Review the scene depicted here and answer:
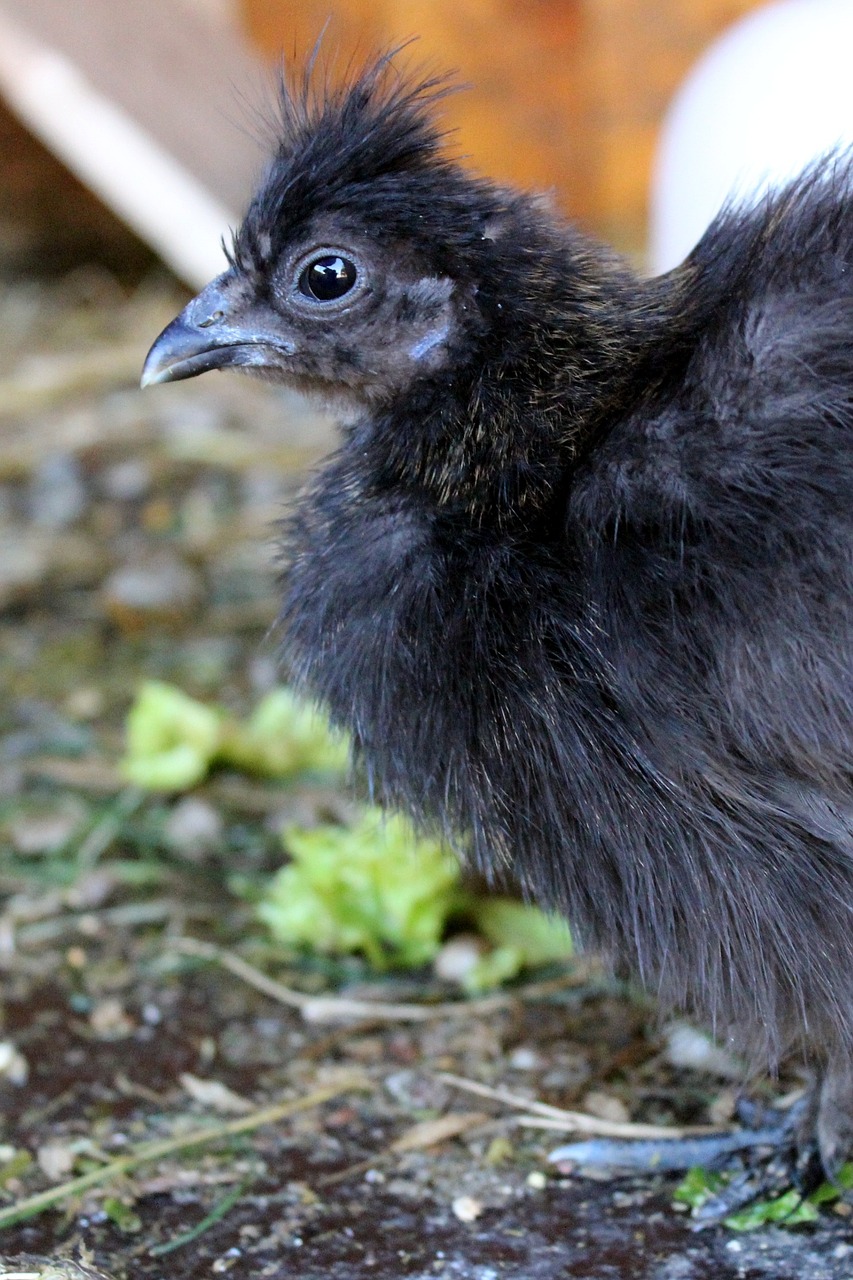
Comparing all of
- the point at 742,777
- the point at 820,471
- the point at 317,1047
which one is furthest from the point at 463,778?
the point at 317,1047

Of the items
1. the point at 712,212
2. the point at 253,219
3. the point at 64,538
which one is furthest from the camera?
the point at 64,538

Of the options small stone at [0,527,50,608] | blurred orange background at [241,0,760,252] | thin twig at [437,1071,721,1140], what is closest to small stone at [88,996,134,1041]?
thin twig at [437,1071,721,1140]

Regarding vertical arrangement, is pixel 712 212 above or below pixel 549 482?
above

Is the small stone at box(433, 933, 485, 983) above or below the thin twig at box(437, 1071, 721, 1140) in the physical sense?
above

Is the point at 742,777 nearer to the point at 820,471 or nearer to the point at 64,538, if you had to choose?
the point at 820,471

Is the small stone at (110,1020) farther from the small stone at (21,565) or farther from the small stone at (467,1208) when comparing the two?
the small stone at (21,565)

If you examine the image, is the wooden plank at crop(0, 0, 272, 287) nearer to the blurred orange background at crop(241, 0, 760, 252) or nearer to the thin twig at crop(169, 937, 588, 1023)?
the blurred orange background at crop(241, 0, 760, 252)

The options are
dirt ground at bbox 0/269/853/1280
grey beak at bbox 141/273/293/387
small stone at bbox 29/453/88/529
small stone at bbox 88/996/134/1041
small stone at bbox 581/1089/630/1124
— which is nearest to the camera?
dirt ground at bbox 0/269/853/1280
